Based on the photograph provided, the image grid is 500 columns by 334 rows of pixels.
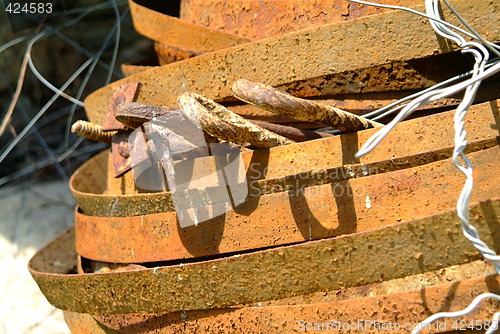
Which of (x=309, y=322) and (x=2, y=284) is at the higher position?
(x=309, y=322)

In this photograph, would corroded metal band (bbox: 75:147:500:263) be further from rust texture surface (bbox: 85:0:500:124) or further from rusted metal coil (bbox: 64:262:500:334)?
rust texture surface (bbox: 85:0:500:124)

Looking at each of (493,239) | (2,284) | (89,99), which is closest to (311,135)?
(493,239)

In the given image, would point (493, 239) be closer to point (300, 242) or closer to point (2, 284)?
point (300, 242)

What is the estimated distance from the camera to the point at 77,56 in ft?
9.23

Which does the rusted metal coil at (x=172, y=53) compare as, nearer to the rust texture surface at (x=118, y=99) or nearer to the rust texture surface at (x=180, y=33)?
the rust texture surface at (x=180, y=33)

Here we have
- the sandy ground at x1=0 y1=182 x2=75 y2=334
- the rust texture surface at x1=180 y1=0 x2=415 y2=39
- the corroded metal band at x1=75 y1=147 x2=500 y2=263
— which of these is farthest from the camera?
the sandy ground at x1=0 y1=182 x2=75 y2=334

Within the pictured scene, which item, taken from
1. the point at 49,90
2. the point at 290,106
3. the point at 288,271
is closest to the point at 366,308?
the point at 288,271

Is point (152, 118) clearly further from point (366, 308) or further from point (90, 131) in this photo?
point (366, 308)

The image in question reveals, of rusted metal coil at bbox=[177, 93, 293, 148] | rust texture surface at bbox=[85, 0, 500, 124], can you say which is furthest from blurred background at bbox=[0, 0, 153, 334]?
rusted metal coil at bbox=[177, 93, 293, 148]

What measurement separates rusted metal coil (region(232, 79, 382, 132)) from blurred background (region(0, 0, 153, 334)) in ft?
5.10

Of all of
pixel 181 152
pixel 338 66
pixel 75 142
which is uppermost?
pixel 338 66

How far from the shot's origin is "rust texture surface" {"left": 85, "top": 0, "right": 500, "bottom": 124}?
1.22 m

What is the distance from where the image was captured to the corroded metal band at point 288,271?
3.51 feet

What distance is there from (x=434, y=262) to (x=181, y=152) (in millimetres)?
586
